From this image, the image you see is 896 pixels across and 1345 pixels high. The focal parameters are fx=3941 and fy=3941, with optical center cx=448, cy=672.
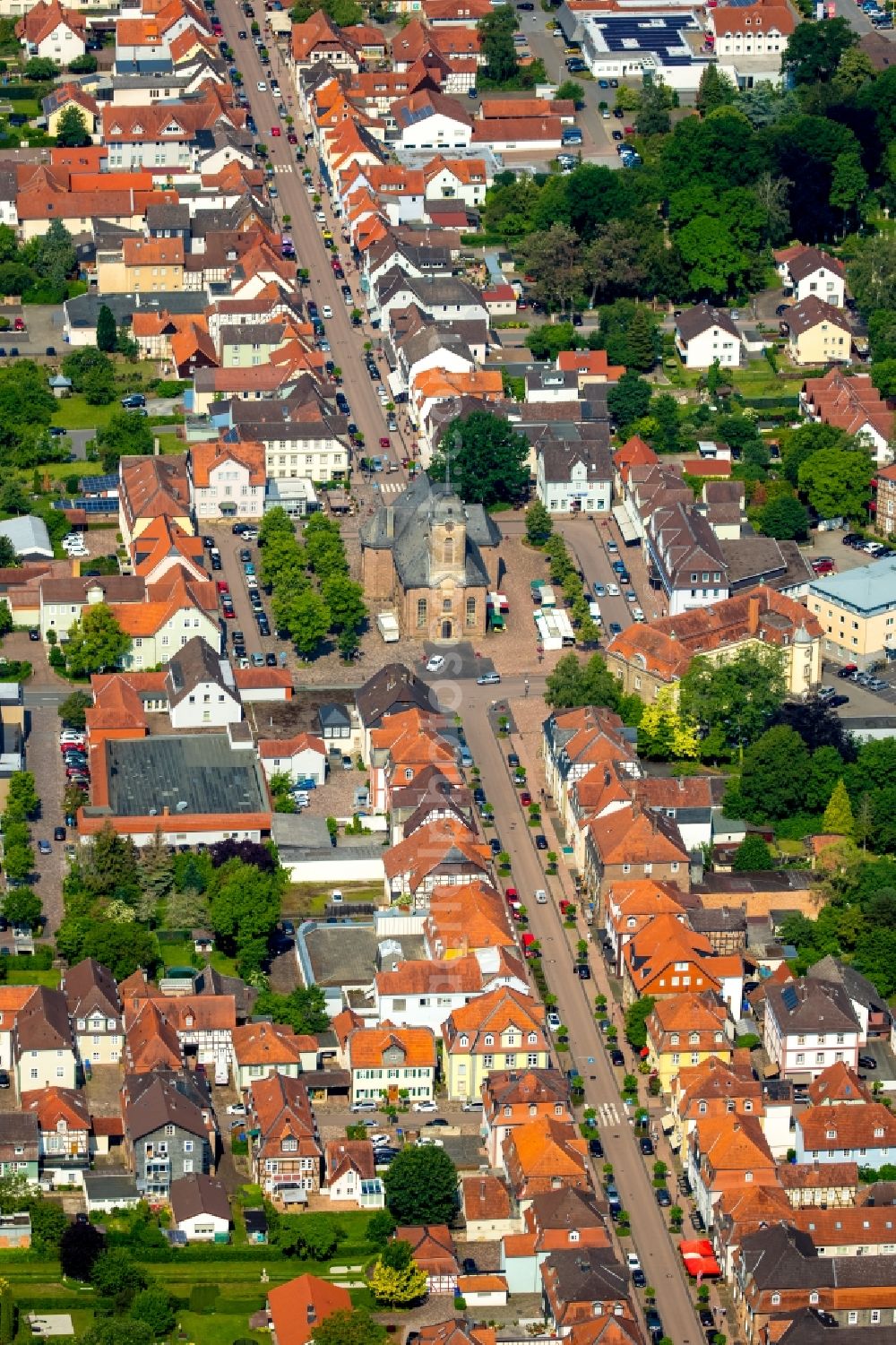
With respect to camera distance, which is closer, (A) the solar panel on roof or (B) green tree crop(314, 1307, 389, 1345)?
(B) green tree crop(314, 1307, 389, 1345)

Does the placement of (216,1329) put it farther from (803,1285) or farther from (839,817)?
(839,817)

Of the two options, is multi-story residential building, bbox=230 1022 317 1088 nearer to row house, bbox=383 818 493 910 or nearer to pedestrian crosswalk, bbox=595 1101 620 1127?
row house, bbox=383 818 493 910

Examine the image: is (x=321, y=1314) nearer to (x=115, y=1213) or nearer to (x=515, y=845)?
(x=115, y=1213)

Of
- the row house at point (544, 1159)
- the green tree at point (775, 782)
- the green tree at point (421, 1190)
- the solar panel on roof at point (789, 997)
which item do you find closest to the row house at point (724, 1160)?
the row house at point (544, 1159)

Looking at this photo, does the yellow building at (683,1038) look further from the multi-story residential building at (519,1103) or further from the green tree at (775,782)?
the green tree at (775,782)

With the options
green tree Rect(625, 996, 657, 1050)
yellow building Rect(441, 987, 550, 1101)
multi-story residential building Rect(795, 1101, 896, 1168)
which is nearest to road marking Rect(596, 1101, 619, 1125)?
yellow building Rect(441, 987, 550, 1101)

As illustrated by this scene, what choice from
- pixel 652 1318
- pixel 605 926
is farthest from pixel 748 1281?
pixel 605 926
